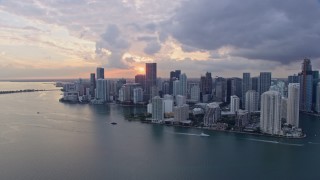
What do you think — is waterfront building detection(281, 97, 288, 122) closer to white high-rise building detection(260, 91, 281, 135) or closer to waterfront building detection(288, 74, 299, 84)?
white high-rise building detection(260, 91, 281, 135)

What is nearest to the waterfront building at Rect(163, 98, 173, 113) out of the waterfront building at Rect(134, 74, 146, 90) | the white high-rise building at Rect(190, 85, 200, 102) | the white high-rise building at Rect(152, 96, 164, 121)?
the white high-rise building at Rect(152, 96, 164, 121)

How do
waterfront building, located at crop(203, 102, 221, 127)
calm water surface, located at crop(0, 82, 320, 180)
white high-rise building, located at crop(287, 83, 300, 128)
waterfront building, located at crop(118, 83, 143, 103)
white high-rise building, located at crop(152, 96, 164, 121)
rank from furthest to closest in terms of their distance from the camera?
waterfront building, located at crop(118, 83, 143, 103)
white high-rise building, located at crop(152, 96, 164, 121)
waterfront building, located at crop(203, 102, 221, 127)
white high-rise building, located at crop(287, 83, 300, 128)
calm water surface, located at crop(0, 82, 320, 180)

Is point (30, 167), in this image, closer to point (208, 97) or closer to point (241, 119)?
point (241, 119)

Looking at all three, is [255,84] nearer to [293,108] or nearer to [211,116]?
[293,108]

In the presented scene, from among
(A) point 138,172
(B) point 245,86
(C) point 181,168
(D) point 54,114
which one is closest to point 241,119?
(C) point 181,168

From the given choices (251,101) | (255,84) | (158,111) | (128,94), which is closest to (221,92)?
(255,84)

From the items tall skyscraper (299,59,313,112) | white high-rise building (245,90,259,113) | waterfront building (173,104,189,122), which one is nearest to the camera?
waterfront building (173,104,189,122)
